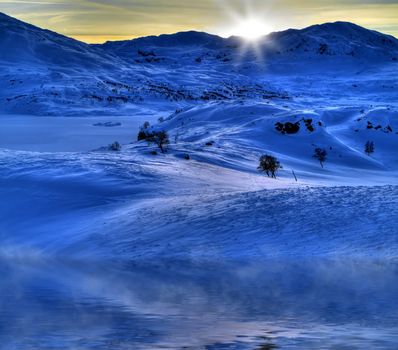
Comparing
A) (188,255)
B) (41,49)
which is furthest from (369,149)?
(41,49)

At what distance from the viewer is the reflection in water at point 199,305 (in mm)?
6578

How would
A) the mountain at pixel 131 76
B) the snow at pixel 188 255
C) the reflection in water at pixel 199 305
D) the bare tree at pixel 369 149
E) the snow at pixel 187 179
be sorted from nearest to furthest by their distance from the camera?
the reflection in water at pixel 199 305 → the snow at pixel 188 255 → the snow at pixel 187 179 → the bare tree at pixel 369 149 → the mountain at pixel 131 76

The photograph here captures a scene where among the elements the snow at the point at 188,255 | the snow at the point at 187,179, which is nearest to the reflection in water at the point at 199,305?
the snow at the point at 188,255

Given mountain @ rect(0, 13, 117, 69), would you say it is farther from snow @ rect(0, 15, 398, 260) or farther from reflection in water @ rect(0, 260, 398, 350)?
reflection in water @ rect(0, 260, 398, 350)

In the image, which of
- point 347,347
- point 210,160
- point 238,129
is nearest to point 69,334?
point 347,347

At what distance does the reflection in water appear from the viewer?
21.6ft

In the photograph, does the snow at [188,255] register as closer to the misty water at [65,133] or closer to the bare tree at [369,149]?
the bare tree at [369,149]

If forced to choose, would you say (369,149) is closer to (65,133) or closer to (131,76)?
(65,133)

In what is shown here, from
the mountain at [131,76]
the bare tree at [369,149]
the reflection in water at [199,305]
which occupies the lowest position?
the reflection in water at [199,305]

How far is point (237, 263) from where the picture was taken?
10516mm

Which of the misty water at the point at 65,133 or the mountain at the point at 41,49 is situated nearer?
Answer: the misty water at the point at 65,133

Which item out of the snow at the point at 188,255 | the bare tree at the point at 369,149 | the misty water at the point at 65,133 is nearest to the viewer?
the snow at the point at 188,255

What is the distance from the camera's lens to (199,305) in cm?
820

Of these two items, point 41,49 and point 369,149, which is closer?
point 369,149
